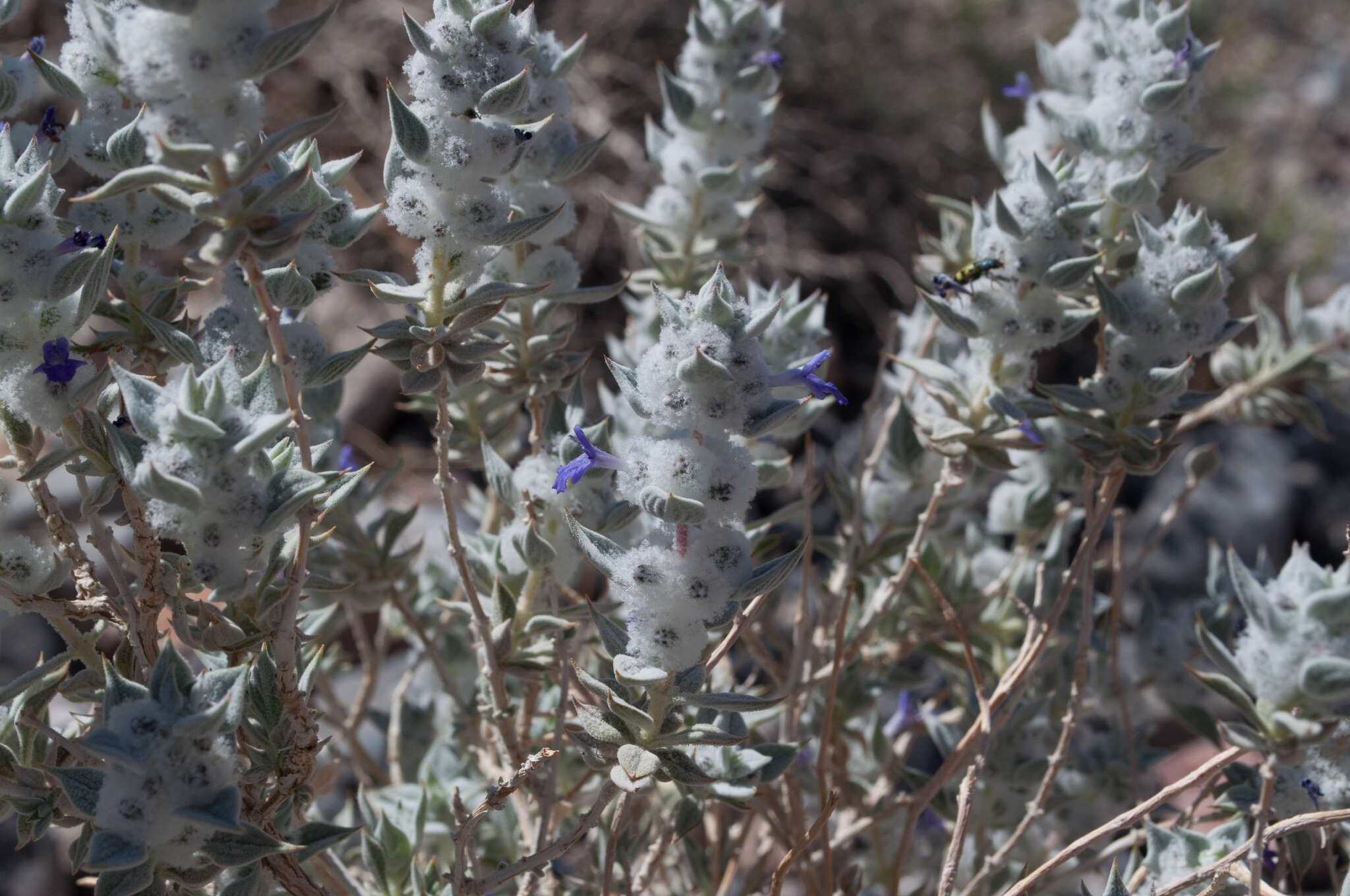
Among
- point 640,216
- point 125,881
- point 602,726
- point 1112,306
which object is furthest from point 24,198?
point 1112,306

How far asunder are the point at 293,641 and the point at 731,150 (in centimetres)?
87

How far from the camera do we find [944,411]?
1.23 m

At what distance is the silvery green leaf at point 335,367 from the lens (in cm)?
96

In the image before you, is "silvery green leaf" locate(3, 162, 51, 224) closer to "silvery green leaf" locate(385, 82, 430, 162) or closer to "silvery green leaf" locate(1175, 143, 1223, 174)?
"silvery green leaf" locate(385, 82, 430, 162)

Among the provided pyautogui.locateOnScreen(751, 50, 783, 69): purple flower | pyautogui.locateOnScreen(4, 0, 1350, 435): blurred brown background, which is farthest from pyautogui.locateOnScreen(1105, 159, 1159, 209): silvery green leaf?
pyautogui.locateOnScreen(4, 0, 1350, 435): blurred brown background

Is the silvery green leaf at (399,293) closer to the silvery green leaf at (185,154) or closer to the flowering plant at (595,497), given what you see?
the flowering plant at (595,497)

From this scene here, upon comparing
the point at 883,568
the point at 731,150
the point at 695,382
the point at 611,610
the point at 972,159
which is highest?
the point at 695,382

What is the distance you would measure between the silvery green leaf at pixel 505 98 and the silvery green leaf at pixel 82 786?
622mm

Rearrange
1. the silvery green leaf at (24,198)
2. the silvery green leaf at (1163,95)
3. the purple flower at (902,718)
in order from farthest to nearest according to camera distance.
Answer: the purple flower at (902,718) < the silvery green leaf at (1163,95) < the silvery green leaf at (24,198)

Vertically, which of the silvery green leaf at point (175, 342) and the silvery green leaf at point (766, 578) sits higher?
the silvery green leaf at point (175, 342)

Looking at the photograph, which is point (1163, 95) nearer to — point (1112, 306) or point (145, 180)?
point (1112, 306)

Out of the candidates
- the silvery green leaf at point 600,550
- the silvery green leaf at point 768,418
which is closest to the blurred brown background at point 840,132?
the silvery green leaf at point 600,550

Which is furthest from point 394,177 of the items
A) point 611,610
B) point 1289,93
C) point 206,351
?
point 1289,93

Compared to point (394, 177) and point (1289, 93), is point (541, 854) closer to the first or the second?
point (394, 177)
